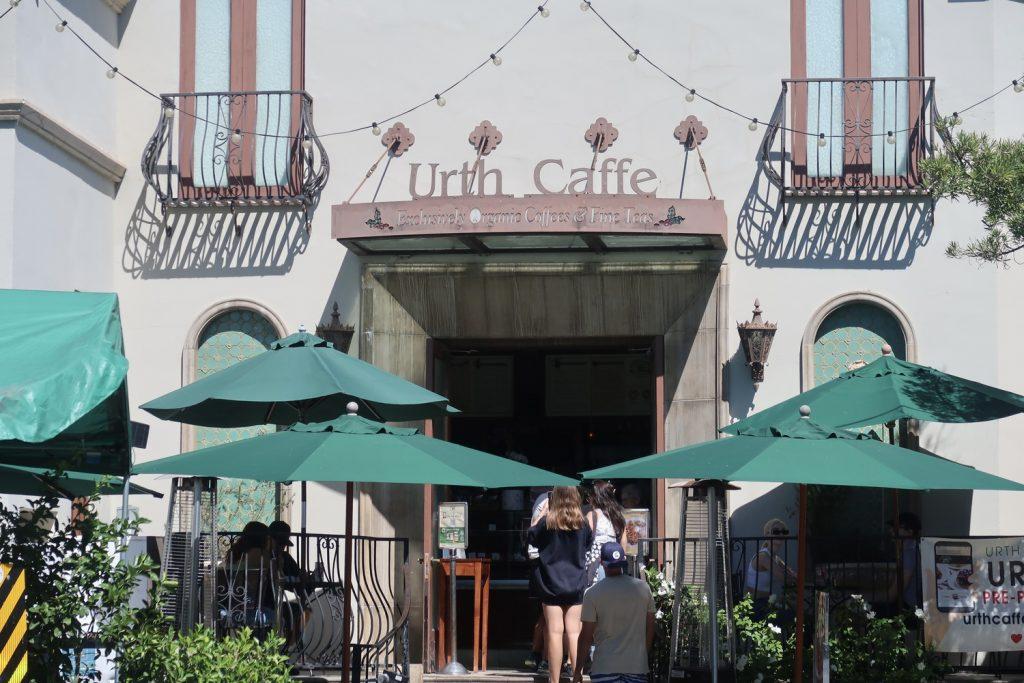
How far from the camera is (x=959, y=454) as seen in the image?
13531mm

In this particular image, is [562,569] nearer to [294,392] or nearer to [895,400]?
[294,392]

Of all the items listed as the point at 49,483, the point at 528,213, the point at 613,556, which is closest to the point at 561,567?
the point at 613,556

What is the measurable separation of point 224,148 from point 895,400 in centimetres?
724

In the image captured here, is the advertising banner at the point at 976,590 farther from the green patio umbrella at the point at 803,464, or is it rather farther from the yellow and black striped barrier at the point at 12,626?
the yellow and black striped barrier at the point at 12,626

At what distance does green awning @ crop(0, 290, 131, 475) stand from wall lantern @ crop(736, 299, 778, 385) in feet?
22.4

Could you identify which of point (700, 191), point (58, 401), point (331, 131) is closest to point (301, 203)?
point (331, 131)

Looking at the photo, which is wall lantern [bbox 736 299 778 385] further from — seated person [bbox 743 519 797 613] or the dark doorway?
the dark doorway

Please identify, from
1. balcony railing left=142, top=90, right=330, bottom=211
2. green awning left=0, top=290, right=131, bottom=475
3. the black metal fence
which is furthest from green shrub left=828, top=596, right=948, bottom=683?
balcony railing left=142, top=90, right=330, bottom=211

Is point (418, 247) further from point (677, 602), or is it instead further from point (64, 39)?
point (677, 602)

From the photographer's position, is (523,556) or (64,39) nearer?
(64,39)

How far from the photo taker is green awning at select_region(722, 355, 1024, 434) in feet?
36.8

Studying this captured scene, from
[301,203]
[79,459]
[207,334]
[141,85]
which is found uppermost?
[141,85]

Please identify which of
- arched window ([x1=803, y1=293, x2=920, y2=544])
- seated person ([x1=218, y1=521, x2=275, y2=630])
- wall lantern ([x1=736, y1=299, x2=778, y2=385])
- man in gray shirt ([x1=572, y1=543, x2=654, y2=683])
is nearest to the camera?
man in gray shirt ([x1=572, y1=543, x2=654, y2=683])

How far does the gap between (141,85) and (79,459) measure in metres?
7.48
